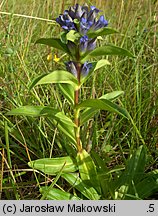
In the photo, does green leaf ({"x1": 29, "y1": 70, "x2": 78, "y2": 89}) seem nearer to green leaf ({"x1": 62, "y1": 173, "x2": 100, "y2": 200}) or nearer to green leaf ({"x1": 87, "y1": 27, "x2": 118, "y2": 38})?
green leaf ({"x1": 87, "y1": 27, "x2": 118, "y2": 38})

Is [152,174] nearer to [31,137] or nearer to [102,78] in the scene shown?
[31,137]

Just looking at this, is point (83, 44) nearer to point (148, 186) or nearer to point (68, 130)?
point (68, 130)

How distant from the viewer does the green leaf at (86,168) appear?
1271 mm

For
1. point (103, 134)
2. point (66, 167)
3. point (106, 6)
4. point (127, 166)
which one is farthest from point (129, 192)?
point (106, 6)

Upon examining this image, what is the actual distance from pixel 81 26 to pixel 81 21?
2cm

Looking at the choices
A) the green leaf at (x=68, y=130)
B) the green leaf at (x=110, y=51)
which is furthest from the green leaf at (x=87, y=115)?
the green leaf at (x=110, y=51)

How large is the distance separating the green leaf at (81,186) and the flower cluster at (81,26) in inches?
14.4

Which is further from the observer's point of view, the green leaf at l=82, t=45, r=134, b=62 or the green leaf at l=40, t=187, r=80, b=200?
the green leaf at l=40, t=187, r=80, b=200

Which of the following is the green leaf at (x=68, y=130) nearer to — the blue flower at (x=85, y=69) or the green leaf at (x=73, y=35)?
the blue flower at (x=85, y=69)

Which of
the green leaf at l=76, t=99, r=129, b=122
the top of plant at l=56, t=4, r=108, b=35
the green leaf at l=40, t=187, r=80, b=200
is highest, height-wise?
the top of plant at l=56, t=4, r=108, b=35

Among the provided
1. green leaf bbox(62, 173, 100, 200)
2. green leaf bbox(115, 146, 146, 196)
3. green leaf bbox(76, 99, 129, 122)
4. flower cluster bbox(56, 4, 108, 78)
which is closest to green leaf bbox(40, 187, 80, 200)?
green leaf bbox(62, 173, 100, 200)

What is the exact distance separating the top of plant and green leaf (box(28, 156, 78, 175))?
0.45 metres

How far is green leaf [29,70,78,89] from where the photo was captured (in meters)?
1.10

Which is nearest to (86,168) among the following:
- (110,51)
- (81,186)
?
(81,186)
